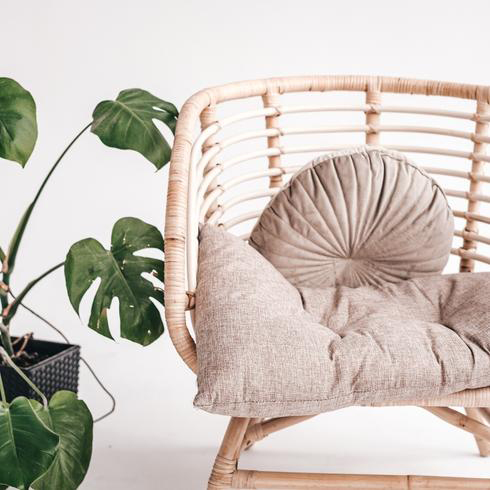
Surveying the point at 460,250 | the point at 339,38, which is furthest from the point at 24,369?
the point at 339,38

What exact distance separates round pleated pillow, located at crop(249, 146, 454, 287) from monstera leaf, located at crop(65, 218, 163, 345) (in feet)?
0.79

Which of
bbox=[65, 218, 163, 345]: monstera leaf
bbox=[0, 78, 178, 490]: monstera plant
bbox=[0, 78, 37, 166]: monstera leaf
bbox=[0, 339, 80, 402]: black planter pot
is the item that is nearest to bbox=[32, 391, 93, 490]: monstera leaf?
bbox=[0, 78, 178, 490]: monstera plant

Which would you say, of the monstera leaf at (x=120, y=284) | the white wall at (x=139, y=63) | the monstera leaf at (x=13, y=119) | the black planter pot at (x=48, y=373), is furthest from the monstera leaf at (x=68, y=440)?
the white wall at (x=139, y=63)

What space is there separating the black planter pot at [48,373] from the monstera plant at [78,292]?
0.08ft

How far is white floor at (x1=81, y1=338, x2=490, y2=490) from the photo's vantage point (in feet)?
5.19

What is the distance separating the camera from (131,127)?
1.41 meters

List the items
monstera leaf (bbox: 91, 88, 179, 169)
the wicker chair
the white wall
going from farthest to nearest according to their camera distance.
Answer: the white wall, monstera leaf (bbox: 91, 88, 179, 169), the wicker chair

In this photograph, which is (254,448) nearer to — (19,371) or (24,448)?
(19,371)

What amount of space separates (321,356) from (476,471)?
667 mm

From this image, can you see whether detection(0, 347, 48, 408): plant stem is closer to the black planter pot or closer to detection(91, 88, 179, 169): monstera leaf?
the black planter pot

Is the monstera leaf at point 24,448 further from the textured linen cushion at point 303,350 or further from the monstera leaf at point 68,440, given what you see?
the textured linen cushion at point 303,350

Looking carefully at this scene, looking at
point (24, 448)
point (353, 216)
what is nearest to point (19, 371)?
point (24, 448)

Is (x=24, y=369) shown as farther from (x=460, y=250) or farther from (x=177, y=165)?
(x=460, y=250)

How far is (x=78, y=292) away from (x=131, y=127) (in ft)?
0.99
